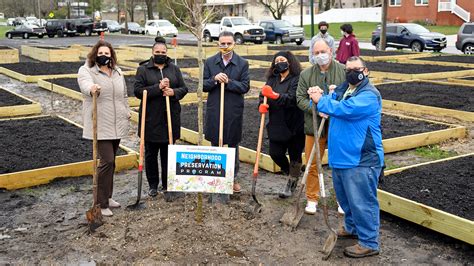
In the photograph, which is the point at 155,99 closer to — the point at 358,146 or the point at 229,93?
→ the point at 229,93

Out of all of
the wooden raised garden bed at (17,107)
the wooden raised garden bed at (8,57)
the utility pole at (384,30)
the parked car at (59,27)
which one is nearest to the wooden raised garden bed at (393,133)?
the wooden raised garden bed at (17,107)

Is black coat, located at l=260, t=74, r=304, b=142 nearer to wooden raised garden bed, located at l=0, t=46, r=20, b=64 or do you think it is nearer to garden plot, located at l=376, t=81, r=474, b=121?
garden plot, located at l=376, t=81, r=474, b=121

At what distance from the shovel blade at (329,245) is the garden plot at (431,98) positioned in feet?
22.7

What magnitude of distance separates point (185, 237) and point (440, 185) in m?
3.11

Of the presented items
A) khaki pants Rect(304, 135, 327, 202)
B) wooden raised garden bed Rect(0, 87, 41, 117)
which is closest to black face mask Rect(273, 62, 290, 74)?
khaki pants Rect(304, 135, 327, 202)

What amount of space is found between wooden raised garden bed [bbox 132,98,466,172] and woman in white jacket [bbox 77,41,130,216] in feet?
8.57

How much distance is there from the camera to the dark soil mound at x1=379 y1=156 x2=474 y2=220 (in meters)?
5.58

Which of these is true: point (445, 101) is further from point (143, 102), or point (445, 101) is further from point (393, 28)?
point (393, 28)

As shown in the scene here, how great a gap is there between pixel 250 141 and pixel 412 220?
3.64 m

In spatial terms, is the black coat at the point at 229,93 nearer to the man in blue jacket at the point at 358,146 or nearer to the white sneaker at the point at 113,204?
the white sneaker at the point at 113,204

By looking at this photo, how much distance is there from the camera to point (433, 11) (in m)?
51.3

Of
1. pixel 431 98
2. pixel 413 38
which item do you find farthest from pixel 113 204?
pixel 413 38

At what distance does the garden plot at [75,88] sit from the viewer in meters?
13.1

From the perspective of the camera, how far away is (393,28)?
96.7 feet
